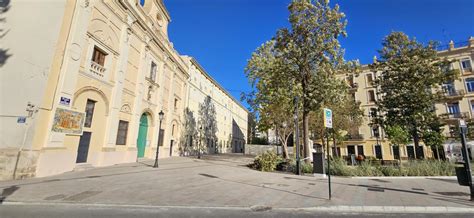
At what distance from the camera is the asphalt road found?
4.72m

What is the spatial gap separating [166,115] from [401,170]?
20.3 meters

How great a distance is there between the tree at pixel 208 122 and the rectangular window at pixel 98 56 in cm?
2090

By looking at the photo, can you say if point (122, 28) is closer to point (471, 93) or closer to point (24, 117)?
point (24, 117)

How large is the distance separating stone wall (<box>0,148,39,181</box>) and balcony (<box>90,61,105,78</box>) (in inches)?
217

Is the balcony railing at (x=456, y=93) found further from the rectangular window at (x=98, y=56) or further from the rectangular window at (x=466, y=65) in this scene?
the rectangular window at (x=98, y=56)

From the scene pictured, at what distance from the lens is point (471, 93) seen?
91.6 feet

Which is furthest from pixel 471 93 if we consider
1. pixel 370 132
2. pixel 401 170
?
pixel 401 170

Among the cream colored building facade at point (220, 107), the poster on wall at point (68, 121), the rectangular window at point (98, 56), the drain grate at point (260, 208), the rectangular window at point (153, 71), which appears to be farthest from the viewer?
the cream colored building facade at point (220, 107)

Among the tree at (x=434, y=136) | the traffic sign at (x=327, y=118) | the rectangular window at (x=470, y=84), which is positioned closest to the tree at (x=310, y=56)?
the traffic sign at (x=327, y=118)

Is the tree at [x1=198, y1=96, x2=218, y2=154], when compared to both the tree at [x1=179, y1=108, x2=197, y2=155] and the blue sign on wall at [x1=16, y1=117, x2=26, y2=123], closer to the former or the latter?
the tree at [x1=179, y1=108, x2=197, y2=155]

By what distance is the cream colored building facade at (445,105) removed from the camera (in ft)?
91.5

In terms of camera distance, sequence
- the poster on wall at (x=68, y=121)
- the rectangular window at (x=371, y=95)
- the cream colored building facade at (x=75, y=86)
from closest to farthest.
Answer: the cream colored building facade at (x=75, y=86), the poster on wall at (x=68, y=121), the rectangular window at (x=371, y=95)

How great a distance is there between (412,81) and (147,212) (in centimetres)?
2178

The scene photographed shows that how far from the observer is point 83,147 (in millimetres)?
12688
